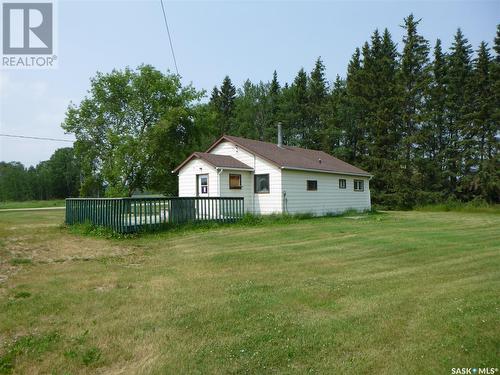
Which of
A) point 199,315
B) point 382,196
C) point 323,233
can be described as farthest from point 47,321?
point 382,196

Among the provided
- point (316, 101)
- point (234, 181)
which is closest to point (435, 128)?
point (316, 101)

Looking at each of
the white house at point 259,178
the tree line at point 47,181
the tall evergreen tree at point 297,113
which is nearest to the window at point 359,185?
the white house at point 259,178

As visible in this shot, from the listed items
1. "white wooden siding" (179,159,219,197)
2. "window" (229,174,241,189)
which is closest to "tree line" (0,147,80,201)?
"white wooden siding" (179,159,219,197)

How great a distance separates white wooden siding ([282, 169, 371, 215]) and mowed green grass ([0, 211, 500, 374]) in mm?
10557

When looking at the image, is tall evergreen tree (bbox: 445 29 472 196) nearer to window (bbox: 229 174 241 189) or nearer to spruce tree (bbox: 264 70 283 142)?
spruce tree (bbox: 264 70 283 142)

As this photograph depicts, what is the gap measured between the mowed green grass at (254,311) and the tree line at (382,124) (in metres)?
22.9

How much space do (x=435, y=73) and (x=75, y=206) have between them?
33.5m

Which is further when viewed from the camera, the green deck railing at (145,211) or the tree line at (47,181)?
the tree line at (47,181)

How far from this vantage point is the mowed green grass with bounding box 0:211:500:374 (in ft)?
12.0

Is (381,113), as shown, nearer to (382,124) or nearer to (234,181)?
(382,124)

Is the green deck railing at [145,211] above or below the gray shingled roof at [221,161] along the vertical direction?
below

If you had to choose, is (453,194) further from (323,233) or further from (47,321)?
(47,321)

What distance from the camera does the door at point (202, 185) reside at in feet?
65.1

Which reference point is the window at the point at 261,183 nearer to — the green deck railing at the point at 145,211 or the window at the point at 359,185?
the green deck railing at the point at 145,211
